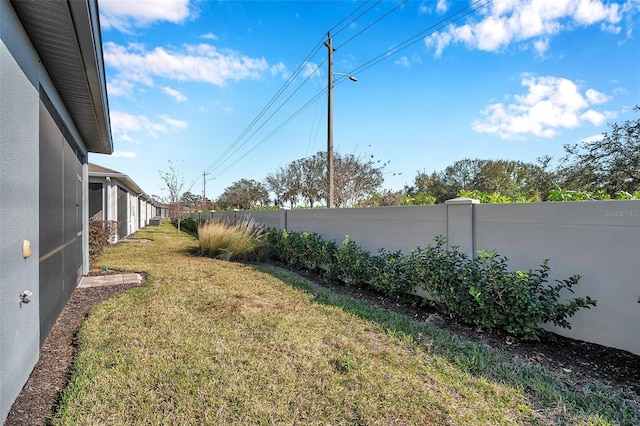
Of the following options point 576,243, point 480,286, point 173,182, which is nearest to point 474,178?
point 173,182

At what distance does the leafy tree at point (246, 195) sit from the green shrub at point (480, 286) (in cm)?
3135

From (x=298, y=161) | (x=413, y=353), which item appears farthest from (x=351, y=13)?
(x=298, y=161)

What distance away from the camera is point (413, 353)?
2854mm

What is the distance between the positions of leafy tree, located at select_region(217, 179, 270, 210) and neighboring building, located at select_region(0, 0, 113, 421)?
3179 centimetres

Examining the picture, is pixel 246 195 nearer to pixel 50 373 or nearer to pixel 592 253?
pixel 50 373

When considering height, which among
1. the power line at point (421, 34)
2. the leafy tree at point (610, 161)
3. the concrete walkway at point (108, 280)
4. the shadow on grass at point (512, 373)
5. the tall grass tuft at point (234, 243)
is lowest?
the shadow on grass at point (512, 373)

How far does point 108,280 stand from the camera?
5430 mm

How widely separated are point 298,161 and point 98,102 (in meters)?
22.9

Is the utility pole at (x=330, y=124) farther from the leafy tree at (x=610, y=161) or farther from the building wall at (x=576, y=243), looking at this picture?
the leafy tree at (x=610, y=161)

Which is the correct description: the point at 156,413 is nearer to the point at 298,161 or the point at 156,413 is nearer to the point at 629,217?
the point at 629,217

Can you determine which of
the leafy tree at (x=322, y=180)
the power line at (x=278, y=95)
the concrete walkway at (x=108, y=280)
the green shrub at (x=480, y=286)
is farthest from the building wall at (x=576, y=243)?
the leafy tree at (x=322, y=180)

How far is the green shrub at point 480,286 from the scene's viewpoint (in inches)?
117

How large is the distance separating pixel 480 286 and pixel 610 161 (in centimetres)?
1089

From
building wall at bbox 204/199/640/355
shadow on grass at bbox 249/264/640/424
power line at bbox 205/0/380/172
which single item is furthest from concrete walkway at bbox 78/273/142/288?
power line at bbox 205/0/380/172
